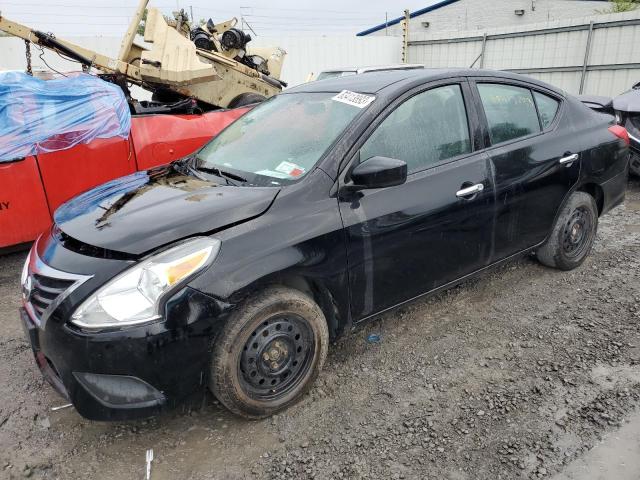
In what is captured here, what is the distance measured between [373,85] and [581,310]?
214 cm

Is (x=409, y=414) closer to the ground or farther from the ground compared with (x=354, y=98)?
closer to the ground

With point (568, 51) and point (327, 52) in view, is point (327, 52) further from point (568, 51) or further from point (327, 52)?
point (568, 51)

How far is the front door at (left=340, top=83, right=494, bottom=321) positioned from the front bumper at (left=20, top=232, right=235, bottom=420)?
859 mm

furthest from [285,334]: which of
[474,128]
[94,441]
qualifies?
[474,128]

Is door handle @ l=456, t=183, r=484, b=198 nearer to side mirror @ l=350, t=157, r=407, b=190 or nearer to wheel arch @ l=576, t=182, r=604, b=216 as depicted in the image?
side mirror @ l=350, t=157, r=407, b=190

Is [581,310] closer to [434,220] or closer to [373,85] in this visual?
[434,220]

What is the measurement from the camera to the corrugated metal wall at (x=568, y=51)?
11352 millimetres

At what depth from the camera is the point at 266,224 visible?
228 centimetres

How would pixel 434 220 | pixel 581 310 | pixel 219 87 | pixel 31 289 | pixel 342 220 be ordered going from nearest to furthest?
1. pixel 31 289
2. pixel 342 220
3. pixel 434 220
4. pixel 581 310
5. pixel 219 87

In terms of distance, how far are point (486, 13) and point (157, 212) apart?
2895cm

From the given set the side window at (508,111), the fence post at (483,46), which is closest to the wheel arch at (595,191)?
the side window at (508,111)

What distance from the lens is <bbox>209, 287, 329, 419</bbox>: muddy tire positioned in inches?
85.8

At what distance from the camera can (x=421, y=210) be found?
108 inches

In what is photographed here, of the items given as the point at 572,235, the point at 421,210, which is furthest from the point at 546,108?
the point at 421,210
